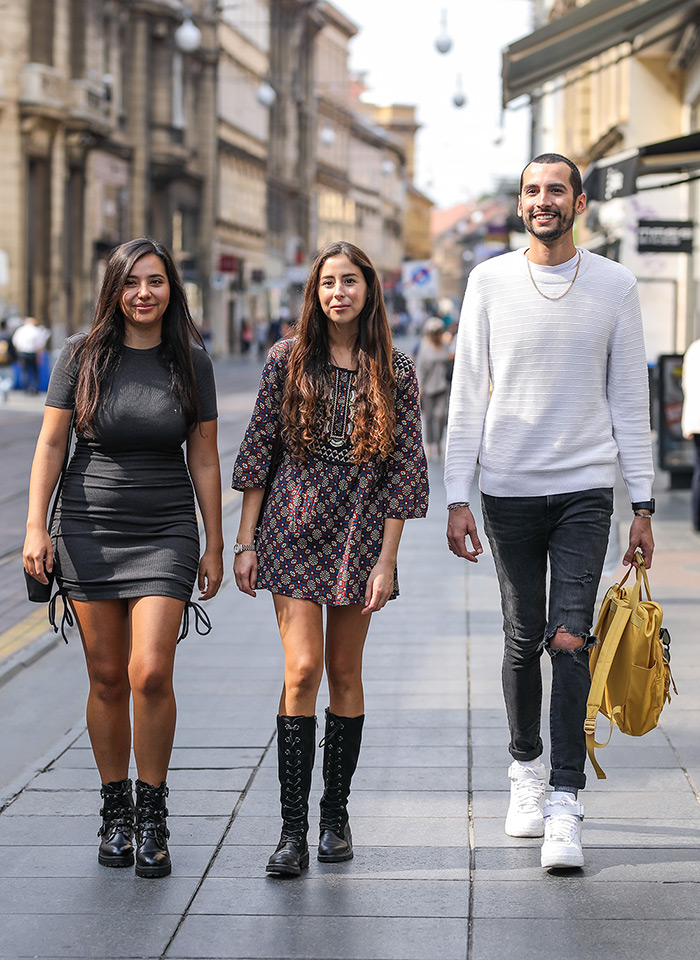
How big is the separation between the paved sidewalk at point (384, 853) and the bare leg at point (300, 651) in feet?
1.65

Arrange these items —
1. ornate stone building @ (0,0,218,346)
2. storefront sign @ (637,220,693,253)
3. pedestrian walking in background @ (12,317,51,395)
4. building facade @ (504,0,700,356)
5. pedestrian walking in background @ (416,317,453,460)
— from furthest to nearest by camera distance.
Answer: ornate stone building @ (0,0,218,346), pedestrian walking in background @ (12,317,51,395), pedestrian walking in background @ (416,317,453,460), storefront sign @ (637,220,693,253), building facade @ (504,0,700,356)

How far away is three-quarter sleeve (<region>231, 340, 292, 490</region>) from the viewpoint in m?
4.77

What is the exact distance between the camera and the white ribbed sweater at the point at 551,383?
191 inches

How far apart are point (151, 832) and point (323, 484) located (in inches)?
44.3

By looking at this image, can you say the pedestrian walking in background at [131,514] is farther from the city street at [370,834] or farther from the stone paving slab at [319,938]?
the stone paving slab at [319,938]

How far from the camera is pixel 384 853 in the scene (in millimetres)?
4965

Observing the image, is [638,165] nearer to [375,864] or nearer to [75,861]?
[375,864]

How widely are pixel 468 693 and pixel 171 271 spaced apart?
2934 mm

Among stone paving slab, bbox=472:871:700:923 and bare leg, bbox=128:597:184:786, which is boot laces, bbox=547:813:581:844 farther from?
bare leg, bbox=128:597:184:786

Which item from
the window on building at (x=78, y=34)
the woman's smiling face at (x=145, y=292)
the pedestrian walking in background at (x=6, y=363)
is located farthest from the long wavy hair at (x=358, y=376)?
the window on building at (x=78, y=34)

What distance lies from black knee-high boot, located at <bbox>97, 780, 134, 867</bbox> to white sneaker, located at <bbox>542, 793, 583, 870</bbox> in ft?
4.01

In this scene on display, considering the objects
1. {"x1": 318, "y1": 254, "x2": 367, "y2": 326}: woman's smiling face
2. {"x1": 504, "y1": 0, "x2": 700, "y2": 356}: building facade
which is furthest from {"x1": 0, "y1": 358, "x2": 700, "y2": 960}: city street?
{"x1": 504, "y1": 0, "x2": 700, "y2": 356}: building facade

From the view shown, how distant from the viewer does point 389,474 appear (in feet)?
15.8

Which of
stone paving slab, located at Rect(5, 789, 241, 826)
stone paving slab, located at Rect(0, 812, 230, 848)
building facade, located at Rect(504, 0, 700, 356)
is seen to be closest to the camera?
stone paving slab, located at Rect(0, 812, 230, 848)
